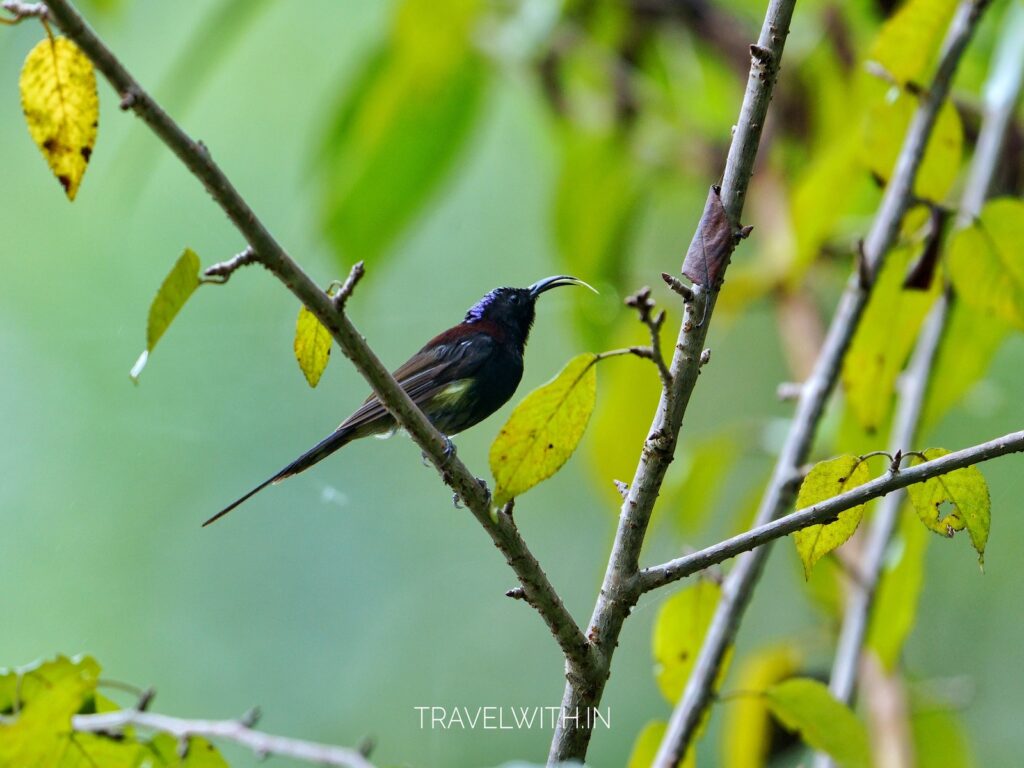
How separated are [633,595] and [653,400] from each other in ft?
4.09

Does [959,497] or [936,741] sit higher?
[936,741]

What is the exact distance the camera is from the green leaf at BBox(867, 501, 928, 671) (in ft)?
6.49

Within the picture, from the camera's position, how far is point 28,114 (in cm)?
104

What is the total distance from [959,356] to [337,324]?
156cm

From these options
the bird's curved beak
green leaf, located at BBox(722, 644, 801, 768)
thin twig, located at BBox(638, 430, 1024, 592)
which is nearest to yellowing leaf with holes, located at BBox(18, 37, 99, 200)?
thin twig, located at BBox(638, 430, 1024, 592)

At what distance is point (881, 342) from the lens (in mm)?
1837

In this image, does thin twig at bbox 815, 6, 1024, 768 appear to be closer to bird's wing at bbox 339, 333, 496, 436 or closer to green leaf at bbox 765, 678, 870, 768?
green leaf at bbox 765, 678, 870, 768

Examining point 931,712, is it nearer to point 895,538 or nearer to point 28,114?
point 895,538

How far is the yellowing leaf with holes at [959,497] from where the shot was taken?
3.74ft

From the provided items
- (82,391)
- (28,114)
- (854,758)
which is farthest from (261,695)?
(28,114)

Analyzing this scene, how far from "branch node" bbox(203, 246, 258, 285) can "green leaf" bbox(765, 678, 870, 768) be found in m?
0.98

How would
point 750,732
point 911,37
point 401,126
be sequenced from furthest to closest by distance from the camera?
point 401,126 → point 750,732 → point 911,37

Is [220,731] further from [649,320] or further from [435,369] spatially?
[435,369]

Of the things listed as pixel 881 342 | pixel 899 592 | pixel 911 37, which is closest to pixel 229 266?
pixel 881 342
